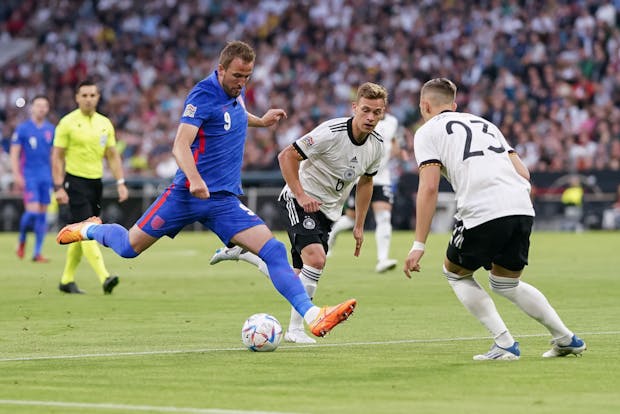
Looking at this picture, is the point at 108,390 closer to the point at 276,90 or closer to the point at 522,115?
the point at 522,115

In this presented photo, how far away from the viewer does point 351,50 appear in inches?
1495

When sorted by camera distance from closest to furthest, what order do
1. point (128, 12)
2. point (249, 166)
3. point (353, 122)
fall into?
point (353, 122) < point (249, 166) < point (128, 12)

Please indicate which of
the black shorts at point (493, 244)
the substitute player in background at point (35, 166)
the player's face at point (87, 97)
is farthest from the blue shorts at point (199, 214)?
the substitute player in background at point (35, 166)

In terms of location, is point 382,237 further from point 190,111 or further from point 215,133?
point 190,111

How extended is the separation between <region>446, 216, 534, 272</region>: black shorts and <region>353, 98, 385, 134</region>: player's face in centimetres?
174

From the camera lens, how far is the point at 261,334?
394 inches

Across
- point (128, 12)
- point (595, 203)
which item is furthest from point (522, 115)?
point (128, 12)

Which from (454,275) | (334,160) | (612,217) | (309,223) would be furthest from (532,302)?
(612,217)

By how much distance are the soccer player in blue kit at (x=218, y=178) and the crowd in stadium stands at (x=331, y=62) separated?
905 inches

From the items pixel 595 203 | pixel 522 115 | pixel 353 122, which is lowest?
pixel 595 203

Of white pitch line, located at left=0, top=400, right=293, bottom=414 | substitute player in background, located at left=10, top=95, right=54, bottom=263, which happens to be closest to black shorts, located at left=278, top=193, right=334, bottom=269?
white pitch line, located at left=0, top=400, right=293, bottom=414

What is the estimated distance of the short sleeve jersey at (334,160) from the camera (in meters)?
11.1

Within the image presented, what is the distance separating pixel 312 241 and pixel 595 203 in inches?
884

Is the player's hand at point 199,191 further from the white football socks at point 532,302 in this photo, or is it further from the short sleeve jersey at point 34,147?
the short sleeve jersey at point 34,147
